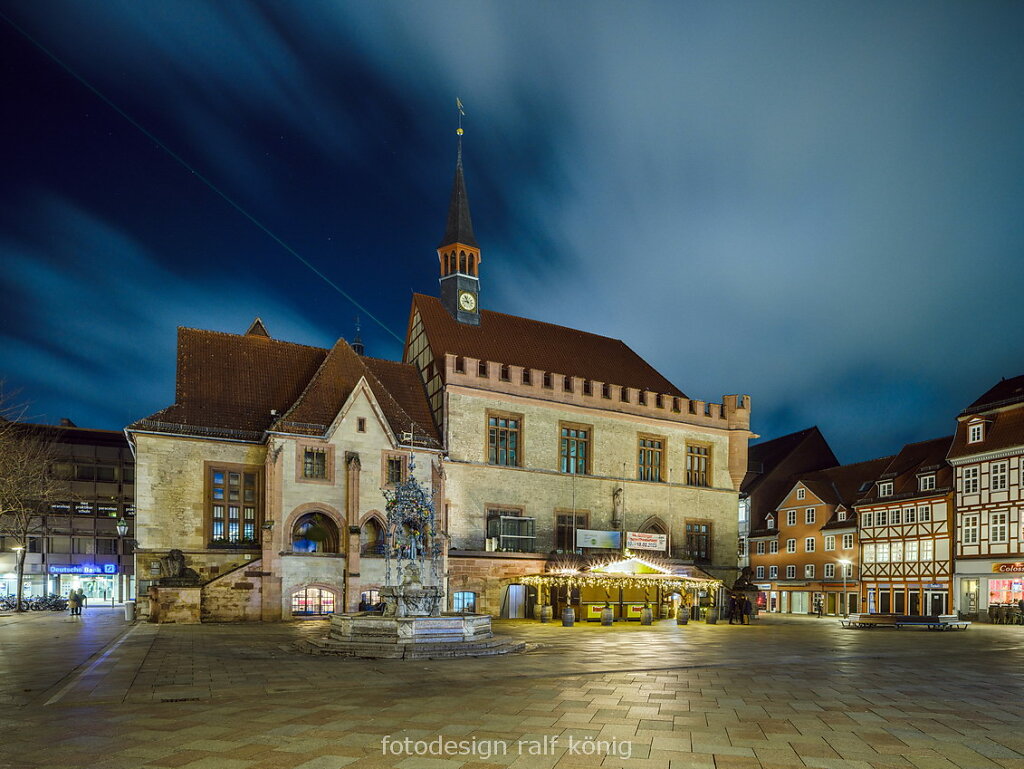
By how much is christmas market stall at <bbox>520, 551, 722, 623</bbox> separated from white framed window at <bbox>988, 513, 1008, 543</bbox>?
17.1 m

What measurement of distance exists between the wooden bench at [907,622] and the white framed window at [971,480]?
42.4 feet

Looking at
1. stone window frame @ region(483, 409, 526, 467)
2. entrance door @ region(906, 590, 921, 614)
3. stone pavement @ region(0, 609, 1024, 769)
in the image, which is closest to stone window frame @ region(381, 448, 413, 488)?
stone window frame @ region(483, 409, 526, 467)

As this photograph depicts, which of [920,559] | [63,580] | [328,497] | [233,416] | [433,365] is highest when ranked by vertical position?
[433,365]

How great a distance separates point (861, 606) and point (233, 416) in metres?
43.1

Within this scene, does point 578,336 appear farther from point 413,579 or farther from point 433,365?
point 413,579

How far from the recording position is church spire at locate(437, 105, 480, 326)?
47438 millimetres

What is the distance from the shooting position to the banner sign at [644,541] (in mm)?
43094

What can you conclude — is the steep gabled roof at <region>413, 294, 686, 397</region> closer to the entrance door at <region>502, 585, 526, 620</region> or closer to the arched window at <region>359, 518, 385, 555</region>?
the arched window at <region>359, 518, 385, 555</region>

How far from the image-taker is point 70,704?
40.2ft

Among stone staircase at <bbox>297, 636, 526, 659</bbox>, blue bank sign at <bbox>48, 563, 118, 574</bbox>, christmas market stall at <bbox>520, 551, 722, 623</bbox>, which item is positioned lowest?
blue bank sign at <bbox>48, 563, 118, 574</bbox>

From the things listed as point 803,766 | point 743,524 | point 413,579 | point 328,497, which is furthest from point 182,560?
point 743,524

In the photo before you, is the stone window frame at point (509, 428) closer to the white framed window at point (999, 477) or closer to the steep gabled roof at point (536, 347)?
the steep gabled roof at point (536, 347)

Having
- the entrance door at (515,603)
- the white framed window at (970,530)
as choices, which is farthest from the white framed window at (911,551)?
the entrance door at (515,603)

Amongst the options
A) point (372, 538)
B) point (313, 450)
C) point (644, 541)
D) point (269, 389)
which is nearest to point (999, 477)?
point (644, 541)
